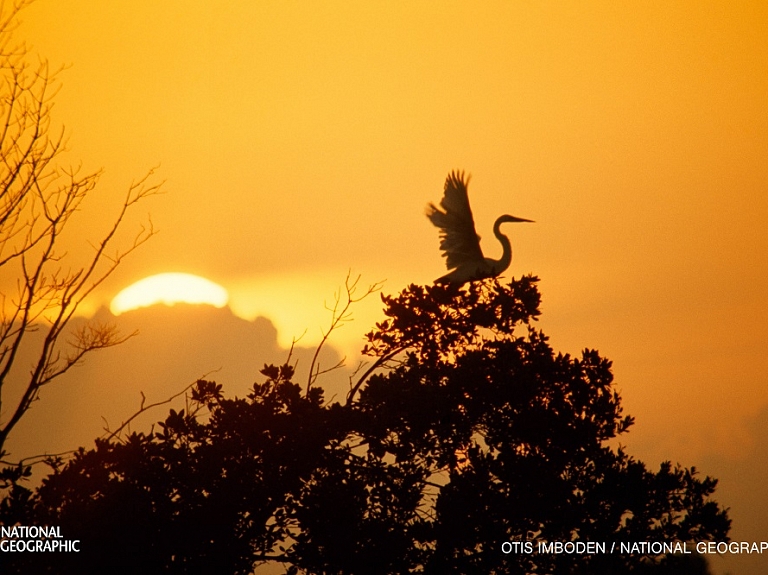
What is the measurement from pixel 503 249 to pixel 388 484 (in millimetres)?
7858

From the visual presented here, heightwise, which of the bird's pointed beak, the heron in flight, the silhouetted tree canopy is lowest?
the silhouetted tree canopy

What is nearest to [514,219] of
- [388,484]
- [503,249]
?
[503,249]

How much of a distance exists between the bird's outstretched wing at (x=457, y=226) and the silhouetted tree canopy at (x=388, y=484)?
4.50m

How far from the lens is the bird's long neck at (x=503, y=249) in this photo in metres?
15.4

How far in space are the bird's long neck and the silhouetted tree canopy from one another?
5.26 m

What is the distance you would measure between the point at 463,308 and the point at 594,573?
389 centimetres

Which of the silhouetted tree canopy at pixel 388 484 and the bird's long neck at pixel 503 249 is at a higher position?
the bird's long neck at pixel 503 249

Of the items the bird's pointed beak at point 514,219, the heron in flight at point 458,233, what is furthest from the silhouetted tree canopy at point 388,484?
the bird's pointed beak at point 514,219

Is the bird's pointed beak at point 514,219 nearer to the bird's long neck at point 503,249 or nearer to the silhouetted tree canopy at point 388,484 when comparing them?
the bird's long neck at point 503,249

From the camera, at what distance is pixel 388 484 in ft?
31.3

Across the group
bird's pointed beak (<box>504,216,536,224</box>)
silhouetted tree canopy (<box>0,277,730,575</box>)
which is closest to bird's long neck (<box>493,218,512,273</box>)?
bird's pointed beak (<box>504,216,536,224</box>)

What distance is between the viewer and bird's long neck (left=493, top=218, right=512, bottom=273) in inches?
607

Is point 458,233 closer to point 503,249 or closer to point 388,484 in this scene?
point 503,249

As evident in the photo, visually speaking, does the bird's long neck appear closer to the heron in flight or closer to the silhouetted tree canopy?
the heron in flight
